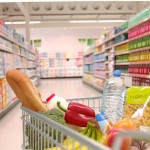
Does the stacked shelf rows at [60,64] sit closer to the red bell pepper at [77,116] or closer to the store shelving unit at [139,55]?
the store shelving unit at [139,55]

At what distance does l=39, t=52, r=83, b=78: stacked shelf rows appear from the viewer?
20578mm

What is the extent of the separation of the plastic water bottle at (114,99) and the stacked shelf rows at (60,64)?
1897cm

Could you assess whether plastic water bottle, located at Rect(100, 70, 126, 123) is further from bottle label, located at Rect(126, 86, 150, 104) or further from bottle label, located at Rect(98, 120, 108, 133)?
bottle label, located at Rect(98, 120, 108, 133)

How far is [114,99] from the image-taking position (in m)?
1.50

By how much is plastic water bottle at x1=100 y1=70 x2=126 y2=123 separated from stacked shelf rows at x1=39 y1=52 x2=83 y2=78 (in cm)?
1897

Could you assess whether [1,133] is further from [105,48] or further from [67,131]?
[105,48]

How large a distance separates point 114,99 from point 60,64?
19.3m

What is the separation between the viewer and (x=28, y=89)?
1.31 metres

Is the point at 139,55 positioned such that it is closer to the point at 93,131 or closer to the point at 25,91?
the point at 25,91

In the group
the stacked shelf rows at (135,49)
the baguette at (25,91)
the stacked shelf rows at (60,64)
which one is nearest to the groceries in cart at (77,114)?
the baguette at (25,91)

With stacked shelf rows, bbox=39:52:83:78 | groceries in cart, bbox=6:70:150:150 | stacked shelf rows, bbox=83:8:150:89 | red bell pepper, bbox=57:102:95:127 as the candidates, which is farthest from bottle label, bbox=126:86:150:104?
stacked shelf rows, bbox=39:52:83:78

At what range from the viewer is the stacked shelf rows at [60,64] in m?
20.6

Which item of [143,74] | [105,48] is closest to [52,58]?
[105,48]

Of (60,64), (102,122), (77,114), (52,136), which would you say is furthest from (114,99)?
(60,64)
